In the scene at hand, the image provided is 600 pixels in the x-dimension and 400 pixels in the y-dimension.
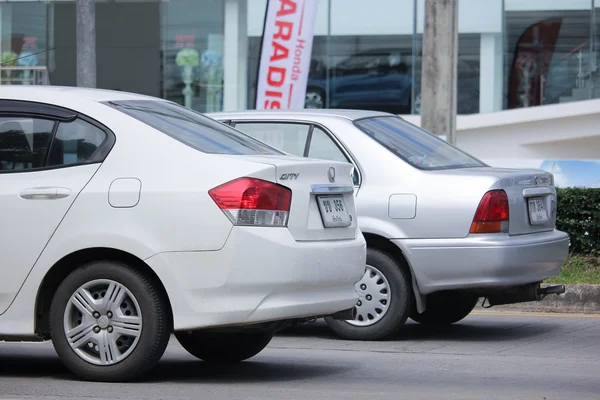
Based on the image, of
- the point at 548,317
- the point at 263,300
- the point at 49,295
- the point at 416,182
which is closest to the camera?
the point at 263,300

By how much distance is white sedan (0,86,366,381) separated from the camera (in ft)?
19.7

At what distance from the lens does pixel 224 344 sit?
7.12 metres

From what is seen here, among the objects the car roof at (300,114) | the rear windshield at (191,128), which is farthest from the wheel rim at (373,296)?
the rear windshield at (191,128)

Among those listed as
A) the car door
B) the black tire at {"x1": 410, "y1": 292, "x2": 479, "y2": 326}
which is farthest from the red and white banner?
the car door

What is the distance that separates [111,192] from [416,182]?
277 cm

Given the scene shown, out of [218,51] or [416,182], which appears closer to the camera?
[416,182]

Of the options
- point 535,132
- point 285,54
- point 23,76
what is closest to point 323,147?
point 285,54

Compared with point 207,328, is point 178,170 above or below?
above

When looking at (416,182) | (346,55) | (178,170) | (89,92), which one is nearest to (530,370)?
(416,182)

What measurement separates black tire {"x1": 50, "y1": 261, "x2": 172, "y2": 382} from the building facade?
54.5 feet

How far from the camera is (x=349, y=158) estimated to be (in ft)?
28.1

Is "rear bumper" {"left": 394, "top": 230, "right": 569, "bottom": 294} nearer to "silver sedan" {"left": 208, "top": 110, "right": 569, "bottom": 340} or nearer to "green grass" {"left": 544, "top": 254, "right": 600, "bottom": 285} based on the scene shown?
"silver sedan" {"left": 208, "top": 110, "right": 569, "bottom": 340}

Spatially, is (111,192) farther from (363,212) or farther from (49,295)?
(363,212)

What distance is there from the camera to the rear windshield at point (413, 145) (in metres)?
8.61
